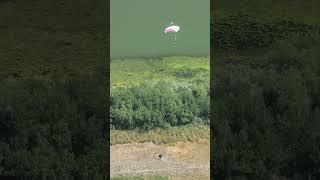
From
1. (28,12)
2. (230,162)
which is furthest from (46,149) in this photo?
(28,12)

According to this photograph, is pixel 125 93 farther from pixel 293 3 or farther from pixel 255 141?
pixel 293 3

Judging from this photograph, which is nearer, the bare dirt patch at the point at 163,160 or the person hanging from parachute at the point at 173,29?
the bare dirt patch at the point at 163,160

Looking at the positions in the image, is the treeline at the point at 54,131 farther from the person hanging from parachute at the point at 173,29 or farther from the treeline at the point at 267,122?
the treeline at the point at 267,122

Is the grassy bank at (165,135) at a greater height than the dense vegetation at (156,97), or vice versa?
the dense vegetation at (156,97)

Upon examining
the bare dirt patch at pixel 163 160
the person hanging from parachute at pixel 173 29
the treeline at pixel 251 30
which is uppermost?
the treeline at pixel 251 30

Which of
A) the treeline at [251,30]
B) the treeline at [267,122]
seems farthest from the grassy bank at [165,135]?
the treeline at [251,30]

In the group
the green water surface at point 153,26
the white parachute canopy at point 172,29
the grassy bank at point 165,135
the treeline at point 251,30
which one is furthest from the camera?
the treeline at point 251,30

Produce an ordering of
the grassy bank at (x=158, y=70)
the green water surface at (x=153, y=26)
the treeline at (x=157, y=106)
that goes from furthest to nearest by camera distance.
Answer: the grassy bank at (x=158, y=70) < the treeline at (x=157, y=106) < the green water surface at (x=153, y=26)
